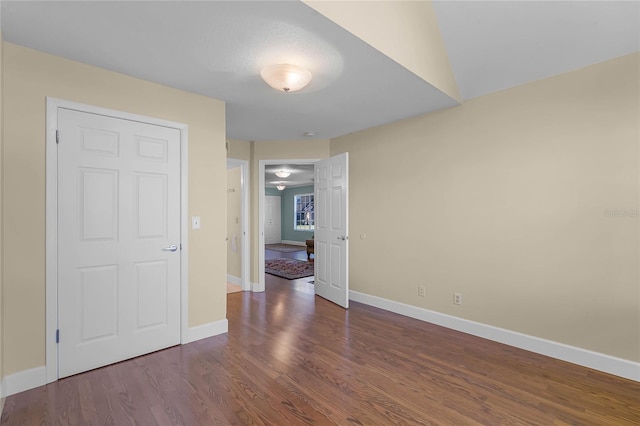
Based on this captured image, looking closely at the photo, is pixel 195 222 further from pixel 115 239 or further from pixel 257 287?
pixel 257 287

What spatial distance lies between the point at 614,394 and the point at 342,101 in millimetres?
3209

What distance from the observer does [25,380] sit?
2.08 meters

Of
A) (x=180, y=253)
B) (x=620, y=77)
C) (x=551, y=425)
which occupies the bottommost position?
(x=551, y=425)

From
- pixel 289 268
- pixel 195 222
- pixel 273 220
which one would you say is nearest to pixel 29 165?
pixel 195 222

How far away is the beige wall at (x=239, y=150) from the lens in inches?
185

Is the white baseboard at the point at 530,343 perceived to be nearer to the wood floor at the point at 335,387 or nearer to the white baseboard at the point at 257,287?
the wood floor at the point at 335,387

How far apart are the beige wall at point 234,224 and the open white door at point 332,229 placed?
1.43m

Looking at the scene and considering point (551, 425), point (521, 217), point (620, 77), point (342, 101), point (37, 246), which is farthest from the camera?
point (342, 101)

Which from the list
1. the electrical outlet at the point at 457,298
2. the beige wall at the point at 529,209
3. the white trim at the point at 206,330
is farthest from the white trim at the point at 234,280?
the electrical outlet at the point at 457,298

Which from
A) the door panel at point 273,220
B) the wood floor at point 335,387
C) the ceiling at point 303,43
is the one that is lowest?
the wood floor at point 335,387

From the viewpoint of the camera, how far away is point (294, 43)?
201 cm

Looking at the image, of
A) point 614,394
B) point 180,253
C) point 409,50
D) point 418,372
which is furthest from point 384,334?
point 409,50

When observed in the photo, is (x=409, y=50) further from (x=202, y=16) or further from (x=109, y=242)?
(x=109, y=242)

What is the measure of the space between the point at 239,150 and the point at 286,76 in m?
2.72
